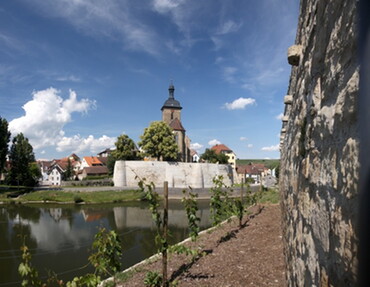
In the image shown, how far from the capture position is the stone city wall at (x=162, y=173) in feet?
114

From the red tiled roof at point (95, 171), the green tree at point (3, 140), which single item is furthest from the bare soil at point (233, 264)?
the red tiled roof at point (95, 171)

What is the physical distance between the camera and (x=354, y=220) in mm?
1096

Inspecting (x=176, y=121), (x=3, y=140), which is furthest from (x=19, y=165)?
(x=176, y=121)

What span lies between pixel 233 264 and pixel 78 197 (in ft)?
82.5

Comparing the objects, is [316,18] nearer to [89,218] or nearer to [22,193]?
[89,218]

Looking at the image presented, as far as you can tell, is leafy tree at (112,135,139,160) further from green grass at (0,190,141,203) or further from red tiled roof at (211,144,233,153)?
red tiled roof at (211,144,233,153)

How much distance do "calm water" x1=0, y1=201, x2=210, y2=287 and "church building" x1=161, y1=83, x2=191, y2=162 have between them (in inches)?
924

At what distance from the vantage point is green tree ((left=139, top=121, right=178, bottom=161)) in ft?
124

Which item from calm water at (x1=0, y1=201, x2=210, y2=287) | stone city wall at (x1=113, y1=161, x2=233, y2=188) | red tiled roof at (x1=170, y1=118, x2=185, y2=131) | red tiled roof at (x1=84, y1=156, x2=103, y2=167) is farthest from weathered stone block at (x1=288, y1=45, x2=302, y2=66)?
red tiled roof at (x1=84, y1=156, x2=103, y2=167)

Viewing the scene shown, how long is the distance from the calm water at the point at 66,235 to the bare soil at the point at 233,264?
6.40 ft

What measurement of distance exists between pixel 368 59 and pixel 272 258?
512cm

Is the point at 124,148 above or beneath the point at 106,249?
above

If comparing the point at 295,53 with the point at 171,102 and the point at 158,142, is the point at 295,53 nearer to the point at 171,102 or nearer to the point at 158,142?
the point at 158,142

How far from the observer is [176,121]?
47.3 m
